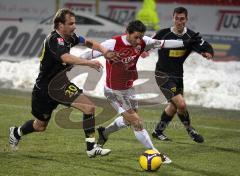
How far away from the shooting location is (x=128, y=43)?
10023 mm

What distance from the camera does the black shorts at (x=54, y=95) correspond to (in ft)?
32.1

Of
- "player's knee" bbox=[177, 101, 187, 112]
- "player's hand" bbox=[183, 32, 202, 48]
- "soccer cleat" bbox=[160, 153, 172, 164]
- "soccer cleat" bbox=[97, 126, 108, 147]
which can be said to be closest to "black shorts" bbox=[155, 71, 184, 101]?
"player's knee" bbox=[177, 101, 187, 112]

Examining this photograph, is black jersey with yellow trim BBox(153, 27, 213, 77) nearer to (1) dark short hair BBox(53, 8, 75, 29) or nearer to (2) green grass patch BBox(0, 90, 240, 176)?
(2) green grass patch BBox(0, 90, 240, 176)

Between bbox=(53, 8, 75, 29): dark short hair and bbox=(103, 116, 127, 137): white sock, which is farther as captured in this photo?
bbox=(103, 116, 127, 137): white sock

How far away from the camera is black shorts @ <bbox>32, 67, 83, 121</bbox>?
32.1 feet

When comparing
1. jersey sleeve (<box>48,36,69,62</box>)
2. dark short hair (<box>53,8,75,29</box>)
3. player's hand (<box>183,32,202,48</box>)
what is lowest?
player's hand (<box>183,32,202,48</box>)

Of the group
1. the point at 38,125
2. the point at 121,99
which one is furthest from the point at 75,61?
the point at 38,125

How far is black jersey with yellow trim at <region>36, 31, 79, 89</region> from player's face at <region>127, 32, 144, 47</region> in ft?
2.79

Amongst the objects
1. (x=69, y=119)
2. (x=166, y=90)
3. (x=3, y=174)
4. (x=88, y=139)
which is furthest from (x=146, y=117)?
(x=3, y=174)

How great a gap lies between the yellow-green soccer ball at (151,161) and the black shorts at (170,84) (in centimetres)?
261

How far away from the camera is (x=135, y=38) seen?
31.9 feet

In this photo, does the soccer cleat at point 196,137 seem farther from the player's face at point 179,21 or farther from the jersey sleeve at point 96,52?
the jersey sleeve at point 96,52

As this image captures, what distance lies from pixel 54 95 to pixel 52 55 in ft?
2.07

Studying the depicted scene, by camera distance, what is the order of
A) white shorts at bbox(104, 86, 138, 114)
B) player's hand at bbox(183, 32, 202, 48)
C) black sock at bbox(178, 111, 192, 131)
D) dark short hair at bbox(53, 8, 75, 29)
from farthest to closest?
1. black sock at bbox(178, 111, 192, 131)
2. player's hand at bbox(183, 32, 202, 48)
3. white shorts at bbox(104, 86, 138, 114)
4. dark short hair at bbox(53, 8, 75, 29)
